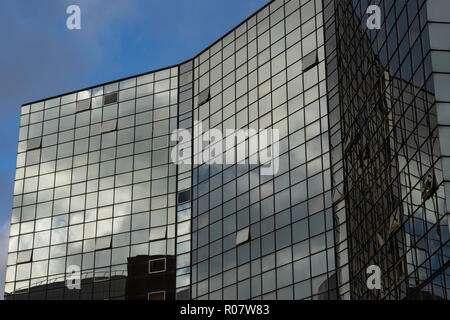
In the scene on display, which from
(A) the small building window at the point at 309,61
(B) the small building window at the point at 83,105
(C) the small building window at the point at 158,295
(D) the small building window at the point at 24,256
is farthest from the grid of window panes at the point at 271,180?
(D) the small building window at the point at 24,256

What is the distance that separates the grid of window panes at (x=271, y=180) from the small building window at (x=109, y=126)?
923 cm

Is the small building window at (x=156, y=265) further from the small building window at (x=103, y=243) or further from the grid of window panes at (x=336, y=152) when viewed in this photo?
the grid of window panes at (x=336, y=152)

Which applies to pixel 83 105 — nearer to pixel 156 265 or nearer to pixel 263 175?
pixel 156 265

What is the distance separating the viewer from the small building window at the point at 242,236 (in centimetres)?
6328

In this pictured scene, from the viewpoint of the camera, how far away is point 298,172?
61281 mm

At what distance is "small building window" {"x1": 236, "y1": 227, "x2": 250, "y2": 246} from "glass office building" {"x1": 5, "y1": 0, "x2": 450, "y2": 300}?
0.97 ft

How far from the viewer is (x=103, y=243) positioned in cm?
7331

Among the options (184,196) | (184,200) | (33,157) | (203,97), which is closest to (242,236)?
(184,200)

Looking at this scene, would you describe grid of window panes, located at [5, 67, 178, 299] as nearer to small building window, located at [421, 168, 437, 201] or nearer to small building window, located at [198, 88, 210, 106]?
small building window, located at [198, 88, 210, 106]

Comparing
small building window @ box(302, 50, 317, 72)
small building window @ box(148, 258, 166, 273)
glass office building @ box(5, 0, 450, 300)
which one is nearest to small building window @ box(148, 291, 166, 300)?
glass office building @ box(5, 0, 450, 300)

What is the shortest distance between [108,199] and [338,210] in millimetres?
25354

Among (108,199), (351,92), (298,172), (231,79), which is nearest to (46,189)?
(108,199)

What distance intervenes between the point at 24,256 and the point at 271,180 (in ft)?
85.7
